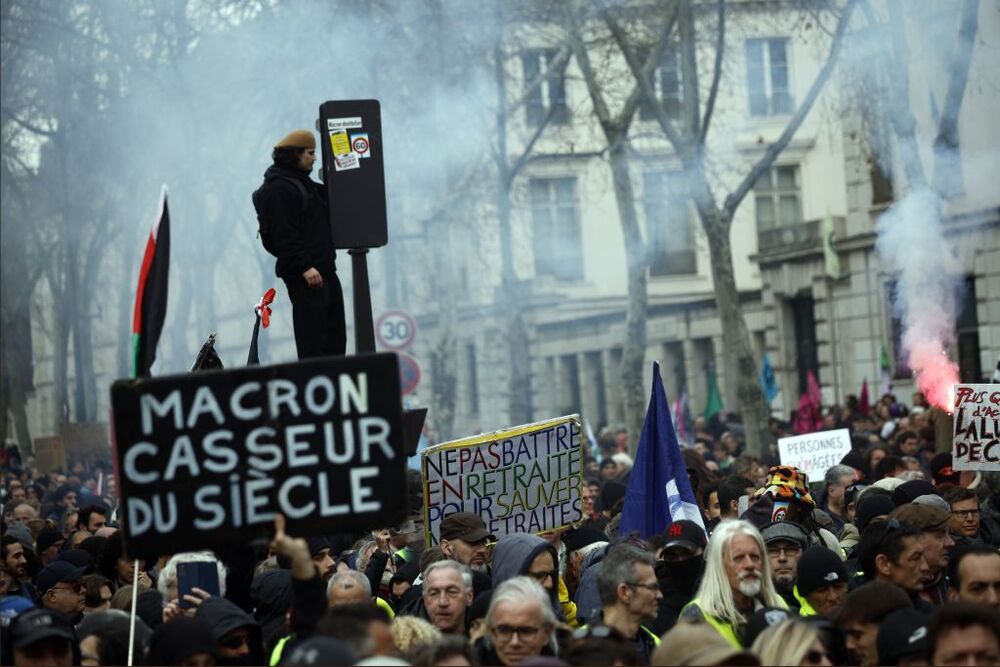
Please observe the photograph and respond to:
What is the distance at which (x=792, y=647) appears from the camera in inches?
250

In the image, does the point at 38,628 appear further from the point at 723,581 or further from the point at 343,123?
the point at 343,123

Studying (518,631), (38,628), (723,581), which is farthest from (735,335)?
(38,628)

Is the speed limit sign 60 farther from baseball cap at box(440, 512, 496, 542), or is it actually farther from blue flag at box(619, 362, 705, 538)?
baseball cap at box(440, 512, 496, 542)

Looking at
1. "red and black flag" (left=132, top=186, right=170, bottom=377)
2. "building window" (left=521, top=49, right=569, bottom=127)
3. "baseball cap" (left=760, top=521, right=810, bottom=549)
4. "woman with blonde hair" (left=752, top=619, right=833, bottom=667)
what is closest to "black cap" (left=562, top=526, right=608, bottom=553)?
"baseball cap" (left=760, top=521, right=810, bottom=549)

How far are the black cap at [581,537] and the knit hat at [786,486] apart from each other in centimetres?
92

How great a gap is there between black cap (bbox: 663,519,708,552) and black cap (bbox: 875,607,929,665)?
164cm

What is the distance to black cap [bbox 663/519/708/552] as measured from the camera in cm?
854

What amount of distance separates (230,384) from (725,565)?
7.39 ft

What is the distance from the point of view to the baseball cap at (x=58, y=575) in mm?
9594

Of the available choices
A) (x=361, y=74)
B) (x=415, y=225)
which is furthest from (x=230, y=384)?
(x=415, y=225)

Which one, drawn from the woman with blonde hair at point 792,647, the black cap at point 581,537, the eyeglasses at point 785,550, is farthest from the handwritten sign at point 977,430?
the woman with blonde hair at point 792,647

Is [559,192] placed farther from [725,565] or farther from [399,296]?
[725,565]

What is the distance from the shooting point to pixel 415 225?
44.3 meters

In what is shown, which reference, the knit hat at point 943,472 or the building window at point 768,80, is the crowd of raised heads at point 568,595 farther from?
the building window at point 768,80
